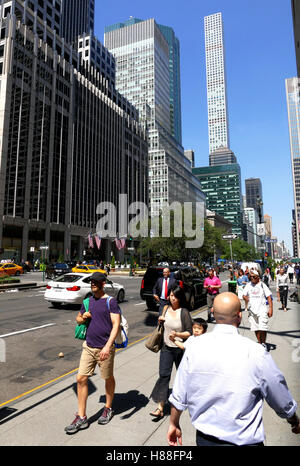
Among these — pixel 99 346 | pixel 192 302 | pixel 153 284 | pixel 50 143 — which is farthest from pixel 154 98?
pixel 99 346

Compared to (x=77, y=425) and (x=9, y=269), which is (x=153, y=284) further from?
(x=9, y=269)

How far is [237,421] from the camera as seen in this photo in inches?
71.7

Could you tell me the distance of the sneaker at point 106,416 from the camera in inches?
144

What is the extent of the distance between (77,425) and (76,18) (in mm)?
162920

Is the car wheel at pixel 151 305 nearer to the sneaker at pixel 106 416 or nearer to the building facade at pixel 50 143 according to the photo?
the sneaker at pixel 106 416

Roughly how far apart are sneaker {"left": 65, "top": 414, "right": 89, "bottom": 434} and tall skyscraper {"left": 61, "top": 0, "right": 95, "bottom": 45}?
152 meters

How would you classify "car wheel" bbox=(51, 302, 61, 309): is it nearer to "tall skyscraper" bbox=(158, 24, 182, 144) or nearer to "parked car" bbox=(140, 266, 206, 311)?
"parked car" bbox=(140, 266, 206, 311)

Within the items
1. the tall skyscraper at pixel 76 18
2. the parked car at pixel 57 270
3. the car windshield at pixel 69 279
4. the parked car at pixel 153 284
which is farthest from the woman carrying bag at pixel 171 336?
the tall skyscraper at pixel 76 18

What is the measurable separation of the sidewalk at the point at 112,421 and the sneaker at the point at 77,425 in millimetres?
51

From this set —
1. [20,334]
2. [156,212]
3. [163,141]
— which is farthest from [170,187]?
[20,334]

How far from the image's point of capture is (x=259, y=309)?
677 cm

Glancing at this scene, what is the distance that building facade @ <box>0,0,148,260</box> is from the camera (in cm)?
5041
